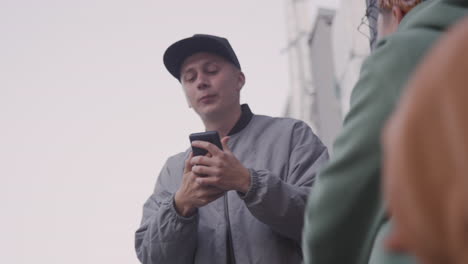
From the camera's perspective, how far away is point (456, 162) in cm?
84

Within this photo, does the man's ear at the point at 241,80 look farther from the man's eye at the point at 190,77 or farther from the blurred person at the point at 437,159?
the blurred person at the point at 437,159

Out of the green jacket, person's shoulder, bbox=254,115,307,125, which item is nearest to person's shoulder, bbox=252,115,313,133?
person's shoulder, bbox=254,115,307,125

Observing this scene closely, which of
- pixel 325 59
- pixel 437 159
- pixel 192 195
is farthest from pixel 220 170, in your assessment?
pixel 325 59

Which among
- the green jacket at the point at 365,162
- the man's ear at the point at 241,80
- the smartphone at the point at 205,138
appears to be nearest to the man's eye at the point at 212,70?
the man's ear at the point at 241,80

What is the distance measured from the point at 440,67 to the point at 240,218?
196cm

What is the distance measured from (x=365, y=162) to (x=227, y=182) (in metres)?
1.23

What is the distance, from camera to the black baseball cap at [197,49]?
3.09 meters

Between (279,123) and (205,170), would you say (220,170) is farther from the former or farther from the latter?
(279,123)

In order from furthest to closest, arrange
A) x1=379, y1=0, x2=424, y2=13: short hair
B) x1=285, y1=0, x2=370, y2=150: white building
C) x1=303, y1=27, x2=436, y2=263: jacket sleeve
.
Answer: x1=285, y1=0, x2=370, y2=150: white building
x1=379, y1=0, x2=424, y2=13: short hair
x1=303, y1=27, x2=436, y2=263: jacket sleeve

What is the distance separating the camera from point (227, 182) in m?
2.57

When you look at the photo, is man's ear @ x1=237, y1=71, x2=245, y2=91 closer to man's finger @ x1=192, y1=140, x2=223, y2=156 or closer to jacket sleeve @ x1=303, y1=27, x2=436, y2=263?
man's finger @ x1=192, y1=140, x2=223, y2=156

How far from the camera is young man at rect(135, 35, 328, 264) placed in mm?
2586

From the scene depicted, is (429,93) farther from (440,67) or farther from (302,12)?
(302,12)

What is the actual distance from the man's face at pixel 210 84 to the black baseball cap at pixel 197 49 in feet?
0.06
